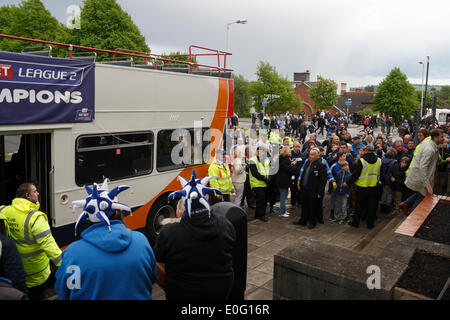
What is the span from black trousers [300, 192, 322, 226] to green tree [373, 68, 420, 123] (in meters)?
52.1

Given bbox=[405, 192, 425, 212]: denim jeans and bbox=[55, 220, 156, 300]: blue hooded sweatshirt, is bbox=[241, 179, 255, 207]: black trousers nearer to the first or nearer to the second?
bbox=[405, 192, 425, 212]: denim jeans

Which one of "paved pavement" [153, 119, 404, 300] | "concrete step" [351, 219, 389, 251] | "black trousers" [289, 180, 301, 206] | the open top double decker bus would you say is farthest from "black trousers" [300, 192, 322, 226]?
the open top double decker bus

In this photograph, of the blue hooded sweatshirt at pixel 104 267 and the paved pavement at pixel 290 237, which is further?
the paved pavement at pixel 290 237

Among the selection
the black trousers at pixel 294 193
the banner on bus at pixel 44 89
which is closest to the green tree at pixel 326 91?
the black trousers at pixel 294 193

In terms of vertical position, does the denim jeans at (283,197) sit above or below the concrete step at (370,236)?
above

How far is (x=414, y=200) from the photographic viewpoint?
25.1 ft

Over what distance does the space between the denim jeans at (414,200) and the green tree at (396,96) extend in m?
52.6

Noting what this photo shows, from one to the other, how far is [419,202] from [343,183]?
2.03 meters

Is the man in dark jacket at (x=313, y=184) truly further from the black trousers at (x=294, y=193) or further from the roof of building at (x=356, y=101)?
the roof of building at (x=356, y=101)

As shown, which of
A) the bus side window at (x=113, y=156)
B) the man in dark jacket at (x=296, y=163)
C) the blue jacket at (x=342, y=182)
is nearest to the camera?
the bus side window at (x=113, y=156)

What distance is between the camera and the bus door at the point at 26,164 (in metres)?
6.11

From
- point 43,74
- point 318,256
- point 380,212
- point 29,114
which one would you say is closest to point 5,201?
point 29,114

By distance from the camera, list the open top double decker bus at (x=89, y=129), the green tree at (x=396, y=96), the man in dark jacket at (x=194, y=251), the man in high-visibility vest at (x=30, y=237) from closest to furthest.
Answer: the man in dark jacket at (x=194, y=251) < the man in high-visibility vest at (x=30, y=237) < the open top double decker bus at (x=89, y=129) < the green tree at (x=396, y=96)

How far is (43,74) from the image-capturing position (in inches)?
225
